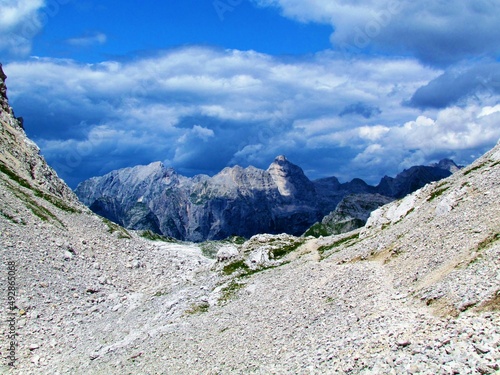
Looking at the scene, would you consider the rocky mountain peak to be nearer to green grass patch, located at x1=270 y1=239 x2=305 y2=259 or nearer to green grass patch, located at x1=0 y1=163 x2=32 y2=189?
green grass patch, located at x1=0 y1=163 x2=32 y2=189

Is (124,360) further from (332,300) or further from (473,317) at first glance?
(473,317)

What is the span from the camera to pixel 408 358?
24.3 m

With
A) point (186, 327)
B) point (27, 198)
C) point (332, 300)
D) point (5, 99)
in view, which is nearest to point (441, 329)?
point (332, 300)

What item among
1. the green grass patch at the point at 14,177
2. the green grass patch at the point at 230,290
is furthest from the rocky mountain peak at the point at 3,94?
the green grass patch at the point at 230,290

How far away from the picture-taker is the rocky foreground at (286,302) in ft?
90.2

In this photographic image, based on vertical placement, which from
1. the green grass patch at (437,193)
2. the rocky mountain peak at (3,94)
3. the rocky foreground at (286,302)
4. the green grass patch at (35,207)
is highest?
the rocky mountain peak at (3,94)

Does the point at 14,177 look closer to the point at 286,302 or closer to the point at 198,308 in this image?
the point at 198,308

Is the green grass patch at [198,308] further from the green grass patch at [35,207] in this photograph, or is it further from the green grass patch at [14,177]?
the green grass patch at [14,177]

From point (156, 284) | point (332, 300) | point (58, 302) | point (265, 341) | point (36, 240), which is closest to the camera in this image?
point (265, 341)

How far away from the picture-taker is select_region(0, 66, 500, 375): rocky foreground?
27.5 meters

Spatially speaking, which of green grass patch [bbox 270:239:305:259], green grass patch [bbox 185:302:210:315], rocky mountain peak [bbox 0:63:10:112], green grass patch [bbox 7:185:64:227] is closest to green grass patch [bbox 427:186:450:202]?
green grass patch [bbox 270:239:305:259]

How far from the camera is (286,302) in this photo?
1799 inches

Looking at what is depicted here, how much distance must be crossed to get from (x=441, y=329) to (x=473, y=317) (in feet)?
6.14

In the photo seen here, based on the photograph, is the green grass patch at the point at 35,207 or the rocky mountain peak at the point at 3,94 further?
the rocky mountain peak at the point at 3,94
